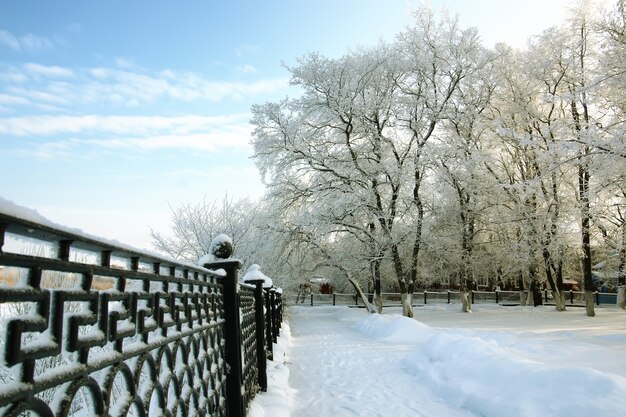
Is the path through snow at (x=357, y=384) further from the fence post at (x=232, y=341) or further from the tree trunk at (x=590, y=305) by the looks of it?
the tree trunk at (x=590, y=305)

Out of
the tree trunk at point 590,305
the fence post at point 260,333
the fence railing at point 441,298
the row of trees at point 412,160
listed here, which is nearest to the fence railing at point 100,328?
the fence post at point 260,333

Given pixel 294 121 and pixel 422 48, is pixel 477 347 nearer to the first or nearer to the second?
pixel 294 121

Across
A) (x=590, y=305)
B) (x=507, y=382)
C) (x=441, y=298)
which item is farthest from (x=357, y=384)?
(x=441, y=298)

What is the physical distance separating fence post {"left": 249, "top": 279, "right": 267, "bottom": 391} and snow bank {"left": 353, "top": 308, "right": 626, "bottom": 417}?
102 inches

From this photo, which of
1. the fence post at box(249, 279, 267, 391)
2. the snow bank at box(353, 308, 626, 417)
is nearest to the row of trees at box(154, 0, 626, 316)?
the snow bank at box(353, 308, 626, 417)

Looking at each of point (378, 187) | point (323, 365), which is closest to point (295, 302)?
point (378, 187)

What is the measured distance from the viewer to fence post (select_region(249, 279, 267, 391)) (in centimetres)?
591

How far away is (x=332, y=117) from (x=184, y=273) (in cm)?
1936

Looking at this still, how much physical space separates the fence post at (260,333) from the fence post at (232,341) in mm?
2429

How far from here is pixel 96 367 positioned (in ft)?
4.12

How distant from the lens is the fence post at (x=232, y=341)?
3490mm

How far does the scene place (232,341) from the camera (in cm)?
352

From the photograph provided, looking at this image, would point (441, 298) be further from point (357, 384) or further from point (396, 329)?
point (357, 384)

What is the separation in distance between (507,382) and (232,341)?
4.12m
